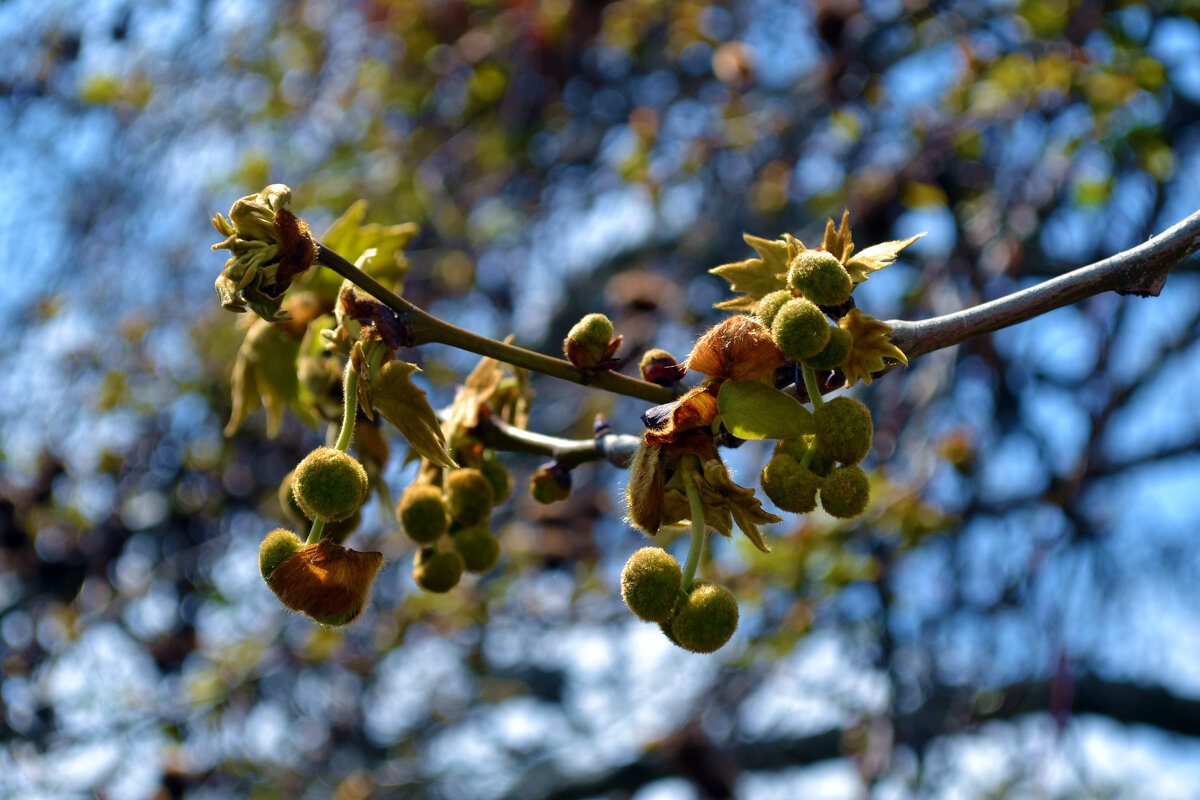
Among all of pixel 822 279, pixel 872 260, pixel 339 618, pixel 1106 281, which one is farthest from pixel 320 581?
pixel 1106 281

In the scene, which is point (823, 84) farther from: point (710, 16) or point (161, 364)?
point (161, 364)

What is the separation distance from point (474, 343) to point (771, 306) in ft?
1.32

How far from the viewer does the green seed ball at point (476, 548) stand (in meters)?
1.73

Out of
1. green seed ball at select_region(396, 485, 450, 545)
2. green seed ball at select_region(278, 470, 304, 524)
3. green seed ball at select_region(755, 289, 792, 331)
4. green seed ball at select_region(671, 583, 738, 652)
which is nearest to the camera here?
green seed ball at select_region(671, 583, 738, 652)

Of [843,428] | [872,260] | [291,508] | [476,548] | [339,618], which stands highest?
[872,260]

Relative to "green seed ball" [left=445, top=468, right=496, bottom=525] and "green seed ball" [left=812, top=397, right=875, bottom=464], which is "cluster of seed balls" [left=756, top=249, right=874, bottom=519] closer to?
"green seed ball" [left=812, top=397, right=875, bottom=464]

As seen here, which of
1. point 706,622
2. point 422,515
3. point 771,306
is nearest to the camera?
point 706,622

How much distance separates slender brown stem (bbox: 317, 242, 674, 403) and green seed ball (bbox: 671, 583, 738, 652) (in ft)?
1.01

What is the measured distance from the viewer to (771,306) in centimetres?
137

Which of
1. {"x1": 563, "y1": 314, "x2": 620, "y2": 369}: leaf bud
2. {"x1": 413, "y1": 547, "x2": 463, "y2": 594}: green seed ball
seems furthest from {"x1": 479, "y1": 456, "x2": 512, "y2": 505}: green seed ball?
{"x1": 563, "y1": 314, "x2": 620, "y2": 369}: leaf bud

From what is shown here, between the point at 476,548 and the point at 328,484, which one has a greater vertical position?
the point at 328,484

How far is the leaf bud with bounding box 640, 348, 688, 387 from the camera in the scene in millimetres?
1458

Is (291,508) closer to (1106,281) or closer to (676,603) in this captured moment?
(676,603)

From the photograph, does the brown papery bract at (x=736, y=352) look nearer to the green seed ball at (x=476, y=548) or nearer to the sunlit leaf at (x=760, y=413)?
the sunlit leaf at (x=760, y=413)
